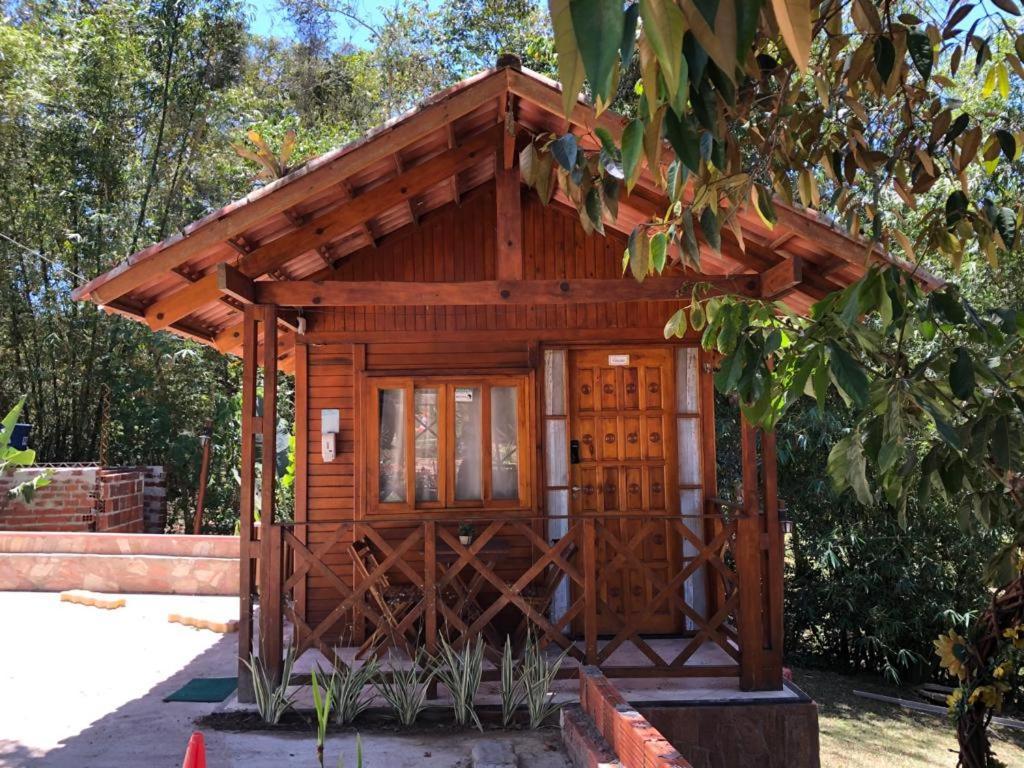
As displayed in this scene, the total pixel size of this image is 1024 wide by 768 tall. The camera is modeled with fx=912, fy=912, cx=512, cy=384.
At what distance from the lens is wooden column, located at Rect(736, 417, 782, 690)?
19.8ft

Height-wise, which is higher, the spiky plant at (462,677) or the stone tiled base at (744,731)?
the spiky plant at (462,677)

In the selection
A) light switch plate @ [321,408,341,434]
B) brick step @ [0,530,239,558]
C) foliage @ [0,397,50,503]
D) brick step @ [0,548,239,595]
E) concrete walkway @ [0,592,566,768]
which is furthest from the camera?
foliage @ [0,397,50,503]

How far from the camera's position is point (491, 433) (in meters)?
7.52

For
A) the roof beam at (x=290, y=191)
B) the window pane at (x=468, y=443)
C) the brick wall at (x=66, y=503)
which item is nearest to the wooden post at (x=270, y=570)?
the roof beam at (x=290, y=191)

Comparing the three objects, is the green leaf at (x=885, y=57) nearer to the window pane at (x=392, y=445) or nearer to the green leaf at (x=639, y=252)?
the green leaf at (x=639, y=252)

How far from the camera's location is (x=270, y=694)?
5.65 metres

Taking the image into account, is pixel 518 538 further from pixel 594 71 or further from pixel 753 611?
pixel 594 71

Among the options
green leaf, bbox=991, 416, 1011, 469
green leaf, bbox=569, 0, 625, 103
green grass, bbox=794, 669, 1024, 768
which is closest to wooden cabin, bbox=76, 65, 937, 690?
green grass, bbox=794, 669, 1024, 768

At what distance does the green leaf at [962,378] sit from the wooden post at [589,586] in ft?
12.6

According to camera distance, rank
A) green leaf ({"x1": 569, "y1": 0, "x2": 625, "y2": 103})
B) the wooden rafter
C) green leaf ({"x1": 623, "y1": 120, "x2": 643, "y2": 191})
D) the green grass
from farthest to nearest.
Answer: the green grass < the wooden rafter < green leaf ({"x1": 623, "y1": 120, "x2": 643, "y2": 191}) < green leaf ({"x1": 569, "y1": 0, "x2": 625, "y2": 103})

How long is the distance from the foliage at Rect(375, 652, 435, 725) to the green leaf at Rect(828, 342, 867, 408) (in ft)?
13.3

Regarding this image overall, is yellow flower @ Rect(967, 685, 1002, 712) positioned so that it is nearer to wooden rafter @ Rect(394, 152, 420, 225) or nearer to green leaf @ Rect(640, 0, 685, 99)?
green leaf @ Rect(640, 0, 685, 99)

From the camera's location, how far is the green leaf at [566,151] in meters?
2.38

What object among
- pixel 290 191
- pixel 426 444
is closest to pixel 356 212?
pixel 290 191
